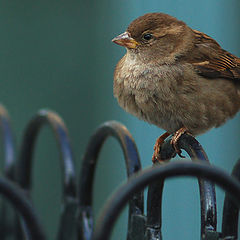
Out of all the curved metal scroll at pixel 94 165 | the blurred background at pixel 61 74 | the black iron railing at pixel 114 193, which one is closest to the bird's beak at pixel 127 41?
the black iron railing at pixel 114 193

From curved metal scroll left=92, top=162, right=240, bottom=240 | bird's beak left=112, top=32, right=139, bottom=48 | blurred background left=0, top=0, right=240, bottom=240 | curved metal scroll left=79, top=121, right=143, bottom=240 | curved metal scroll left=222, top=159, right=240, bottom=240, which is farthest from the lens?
blurred background left=0, top=0, right=240, bottom=240

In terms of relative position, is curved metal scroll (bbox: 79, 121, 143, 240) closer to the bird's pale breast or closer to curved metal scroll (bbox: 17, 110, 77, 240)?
curved metal scroll (bbox: 17, 110, 77, 240)

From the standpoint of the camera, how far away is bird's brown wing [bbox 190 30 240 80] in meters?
2.49

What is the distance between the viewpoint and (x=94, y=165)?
2.03m

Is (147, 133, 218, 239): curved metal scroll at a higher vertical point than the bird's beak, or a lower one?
lower

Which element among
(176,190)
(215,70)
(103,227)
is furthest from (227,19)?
(103,227)

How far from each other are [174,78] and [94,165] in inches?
22.9

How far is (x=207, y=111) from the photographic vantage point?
2398 millimetres

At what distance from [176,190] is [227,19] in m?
1.38

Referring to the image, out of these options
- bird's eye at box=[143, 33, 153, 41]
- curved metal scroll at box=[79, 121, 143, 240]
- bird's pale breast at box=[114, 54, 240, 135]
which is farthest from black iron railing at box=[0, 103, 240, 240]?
bird's eye at box=[143, 33, 153, 41]

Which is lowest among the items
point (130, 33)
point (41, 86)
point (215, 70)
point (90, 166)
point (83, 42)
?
point (90, 166)

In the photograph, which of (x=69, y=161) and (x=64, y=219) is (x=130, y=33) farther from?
(x=64, y=219)

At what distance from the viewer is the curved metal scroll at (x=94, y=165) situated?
5.51ft

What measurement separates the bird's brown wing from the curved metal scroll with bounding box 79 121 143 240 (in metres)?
0.71
